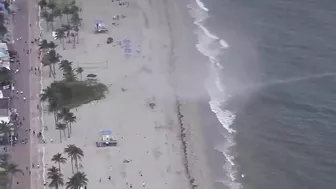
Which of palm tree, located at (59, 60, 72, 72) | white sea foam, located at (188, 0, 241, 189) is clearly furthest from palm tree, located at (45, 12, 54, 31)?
white sea foam, located at (188, 0, 241, 189)

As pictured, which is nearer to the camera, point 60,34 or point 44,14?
point 60,34

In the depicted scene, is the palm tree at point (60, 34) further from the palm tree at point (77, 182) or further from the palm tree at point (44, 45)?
the palm tree at point (77, 182)

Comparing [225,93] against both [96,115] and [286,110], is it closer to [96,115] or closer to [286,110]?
[286,110]

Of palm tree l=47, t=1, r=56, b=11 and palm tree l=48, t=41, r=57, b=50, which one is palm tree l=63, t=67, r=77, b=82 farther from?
palm tree l=47, t=1, r=56, b=11

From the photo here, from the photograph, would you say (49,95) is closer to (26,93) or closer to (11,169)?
(26,93)

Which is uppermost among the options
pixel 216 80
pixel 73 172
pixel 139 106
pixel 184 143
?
pixel 216 80

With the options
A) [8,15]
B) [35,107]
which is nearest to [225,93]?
[35,107]

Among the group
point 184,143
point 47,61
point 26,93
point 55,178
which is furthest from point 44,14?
point 55,178
